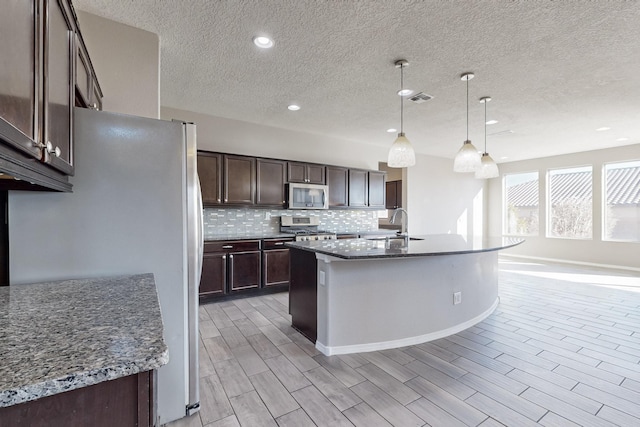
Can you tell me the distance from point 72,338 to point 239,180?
3.67 metres

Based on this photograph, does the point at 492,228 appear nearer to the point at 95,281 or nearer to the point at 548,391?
the point at 548,391

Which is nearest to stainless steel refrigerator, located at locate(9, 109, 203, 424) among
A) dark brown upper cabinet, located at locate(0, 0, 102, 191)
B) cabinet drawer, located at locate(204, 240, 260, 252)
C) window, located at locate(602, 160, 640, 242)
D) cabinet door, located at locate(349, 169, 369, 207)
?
dark brown upper cabinet, located at locate(0, 0, 102, 191)

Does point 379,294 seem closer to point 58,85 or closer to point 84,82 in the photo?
point 58,85

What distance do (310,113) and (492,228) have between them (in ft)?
22.4

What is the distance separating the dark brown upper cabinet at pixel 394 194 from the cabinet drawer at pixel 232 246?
3.99m

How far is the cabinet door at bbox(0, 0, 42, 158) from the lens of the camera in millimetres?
760

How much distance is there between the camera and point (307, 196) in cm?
496

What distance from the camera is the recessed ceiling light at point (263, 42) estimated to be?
2472 mm

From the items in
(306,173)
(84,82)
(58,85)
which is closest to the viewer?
(58,85)

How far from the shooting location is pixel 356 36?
2.42 meters

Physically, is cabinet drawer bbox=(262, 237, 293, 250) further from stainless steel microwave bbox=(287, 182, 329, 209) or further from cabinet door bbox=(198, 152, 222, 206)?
cabinet door bbox=(198, 152, 222, 206)

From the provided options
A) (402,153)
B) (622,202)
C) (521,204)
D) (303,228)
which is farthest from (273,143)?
(622,202)

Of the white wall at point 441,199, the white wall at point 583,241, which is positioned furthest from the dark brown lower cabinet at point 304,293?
the white wall at point 583,241

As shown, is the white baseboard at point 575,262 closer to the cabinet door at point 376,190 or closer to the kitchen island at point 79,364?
the cabinet door at point 376,190
